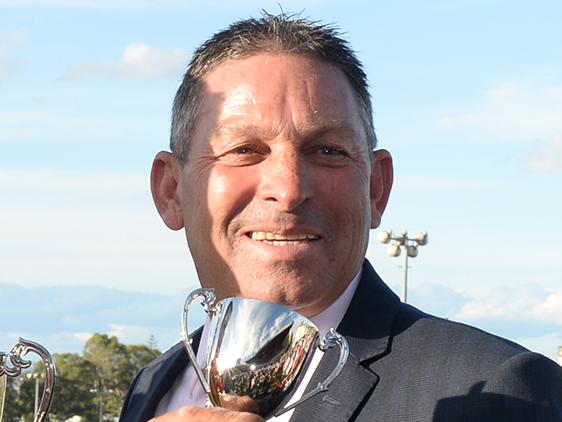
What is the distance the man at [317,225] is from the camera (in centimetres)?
416

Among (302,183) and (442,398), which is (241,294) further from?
(442,398)

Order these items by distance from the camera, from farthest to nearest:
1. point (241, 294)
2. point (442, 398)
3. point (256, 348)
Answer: point (241, 294), point (442, 398), point (256, 348)

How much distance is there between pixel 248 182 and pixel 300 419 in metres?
0.75

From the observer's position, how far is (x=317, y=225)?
4.35 meters

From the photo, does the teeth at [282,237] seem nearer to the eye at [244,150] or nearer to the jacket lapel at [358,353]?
the eye at [244,150]

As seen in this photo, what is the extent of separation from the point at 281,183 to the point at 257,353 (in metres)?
0.63

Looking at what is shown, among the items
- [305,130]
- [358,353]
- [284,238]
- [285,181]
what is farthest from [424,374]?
[305,130]

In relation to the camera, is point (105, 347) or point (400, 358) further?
point (105, 347)

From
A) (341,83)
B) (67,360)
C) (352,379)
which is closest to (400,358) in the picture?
(352,379)

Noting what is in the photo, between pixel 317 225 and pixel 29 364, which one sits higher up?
pixel 317 225

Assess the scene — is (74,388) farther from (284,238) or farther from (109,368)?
(284,238)

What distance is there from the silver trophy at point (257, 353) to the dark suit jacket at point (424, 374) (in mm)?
414

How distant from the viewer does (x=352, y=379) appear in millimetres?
4324

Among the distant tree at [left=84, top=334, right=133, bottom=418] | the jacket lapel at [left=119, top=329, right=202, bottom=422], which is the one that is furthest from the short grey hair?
the distant tree at [left=84, top=334, right=133, bottom=418]
